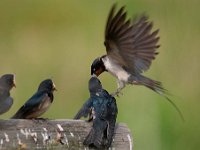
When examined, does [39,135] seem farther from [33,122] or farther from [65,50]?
[65,50]

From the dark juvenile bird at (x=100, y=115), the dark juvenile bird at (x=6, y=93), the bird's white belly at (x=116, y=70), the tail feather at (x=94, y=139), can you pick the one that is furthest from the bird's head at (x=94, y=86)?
the bird's white belly at (x=116, y=70)

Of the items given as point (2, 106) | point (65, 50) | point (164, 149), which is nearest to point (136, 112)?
point (164, 149)

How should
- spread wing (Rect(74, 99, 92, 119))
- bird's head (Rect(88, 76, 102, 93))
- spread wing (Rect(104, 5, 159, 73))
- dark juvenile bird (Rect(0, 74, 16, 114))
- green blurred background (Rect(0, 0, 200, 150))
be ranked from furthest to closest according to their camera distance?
green blurred background (Rect(0, 0, 200, 150)) < spread wing (Rect(104, 5, 159, 73)) < bird's head (Rect(88, 76, 102, 93)) < spread wing (Rect(74, 99, 92, 119)) < dark juvenile bird (Rect(0, 74, 16, 114))

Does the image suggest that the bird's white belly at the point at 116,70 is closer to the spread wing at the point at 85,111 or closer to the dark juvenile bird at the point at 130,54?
the dark juvenile bird at the point at 130,54

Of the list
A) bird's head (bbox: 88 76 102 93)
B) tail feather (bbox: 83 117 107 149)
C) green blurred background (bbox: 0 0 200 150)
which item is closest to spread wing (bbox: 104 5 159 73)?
bird's head (bbox: 88 76 102 93)

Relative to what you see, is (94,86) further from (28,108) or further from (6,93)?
(6,93)

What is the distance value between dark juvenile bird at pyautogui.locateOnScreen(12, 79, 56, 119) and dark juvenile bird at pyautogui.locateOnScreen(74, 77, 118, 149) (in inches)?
7.0

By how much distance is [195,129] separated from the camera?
317 inches

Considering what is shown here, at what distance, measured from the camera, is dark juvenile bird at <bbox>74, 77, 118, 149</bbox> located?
4.82 m

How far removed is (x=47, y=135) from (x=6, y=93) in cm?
48

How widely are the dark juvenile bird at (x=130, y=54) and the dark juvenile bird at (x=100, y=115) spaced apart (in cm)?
66

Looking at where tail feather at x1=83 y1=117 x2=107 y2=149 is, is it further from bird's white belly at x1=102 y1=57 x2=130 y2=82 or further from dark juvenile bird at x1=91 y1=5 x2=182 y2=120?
bird's white belly at x1=102 y1=57 x2=130 y2=82

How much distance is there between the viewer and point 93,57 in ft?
29.6

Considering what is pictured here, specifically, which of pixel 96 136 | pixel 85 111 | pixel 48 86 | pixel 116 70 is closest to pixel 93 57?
pixel 116 70
